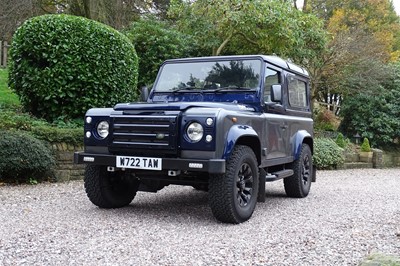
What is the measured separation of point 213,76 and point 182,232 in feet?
7.56

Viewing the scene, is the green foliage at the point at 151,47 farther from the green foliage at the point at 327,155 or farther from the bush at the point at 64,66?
the green foliage at the point at 327,155

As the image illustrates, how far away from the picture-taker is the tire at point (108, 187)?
16.9ft

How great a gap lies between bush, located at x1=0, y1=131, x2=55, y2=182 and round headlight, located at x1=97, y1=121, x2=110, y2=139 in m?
2.51

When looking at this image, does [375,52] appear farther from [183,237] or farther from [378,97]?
[183,237]

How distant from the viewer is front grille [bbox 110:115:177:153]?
4.41m

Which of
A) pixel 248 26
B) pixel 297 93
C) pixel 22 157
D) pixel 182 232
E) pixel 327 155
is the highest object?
pixel 248 26

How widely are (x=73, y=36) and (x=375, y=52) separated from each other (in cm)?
1294

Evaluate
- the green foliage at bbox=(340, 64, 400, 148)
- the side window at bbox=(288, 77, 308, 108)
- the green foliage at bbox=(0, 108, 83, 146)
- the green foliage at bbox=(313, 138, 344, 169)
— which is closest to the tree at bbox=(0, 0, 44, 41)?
the green foliage at bbox=(0, 108, 83, 146)

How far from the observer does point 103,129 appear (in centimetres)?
493

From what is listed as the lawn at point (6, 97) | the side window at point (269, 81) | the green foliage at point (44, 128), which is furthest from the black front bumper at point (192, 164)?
the lawn at point (6, 97)

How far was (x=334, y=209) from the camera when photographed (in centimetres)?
591

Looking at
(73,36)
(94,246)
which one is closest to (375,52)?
(73,36)

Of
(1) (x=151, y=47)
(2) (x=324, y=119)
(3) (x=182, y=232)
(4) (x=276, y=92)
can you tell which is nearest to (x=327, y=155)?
(1) (x=151, y=47)

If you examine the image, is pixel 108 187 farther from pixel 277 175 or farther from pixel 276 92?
pixel 276 92
